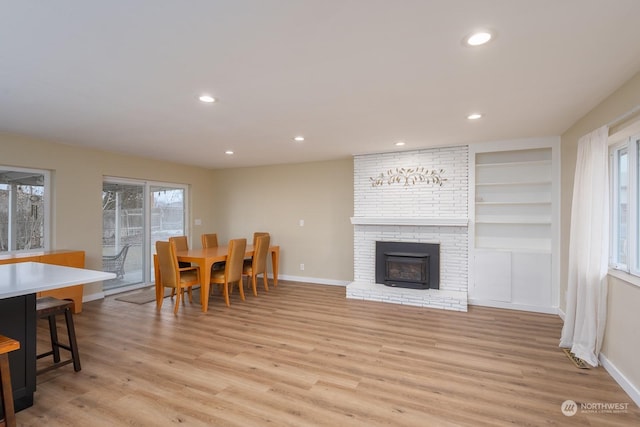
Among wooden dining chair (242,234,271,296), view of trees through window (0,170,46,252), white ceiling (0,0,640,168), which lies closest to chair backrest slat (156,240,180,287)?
wooden dining chair (242,234,271,296)

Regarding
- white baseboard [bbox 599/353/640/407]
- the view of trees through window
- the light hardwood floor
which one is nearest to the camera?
the light hardwood floor

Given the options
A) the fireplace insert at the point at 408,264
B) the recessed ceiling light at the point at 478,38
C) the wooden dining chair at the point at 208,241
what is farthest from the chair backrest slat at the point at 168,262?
the recessed ceiling light at the point at 478,38

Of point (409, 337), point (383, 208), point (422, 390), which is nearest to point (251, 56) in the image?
point (422, 390)

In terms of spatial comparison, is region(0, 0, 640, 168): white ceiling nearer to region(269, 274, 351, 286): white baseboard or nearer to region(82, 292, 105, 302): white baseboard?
region(82, 292, 105, 302): white baseboard

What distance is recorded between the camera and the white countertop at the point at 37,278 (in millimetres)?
1964

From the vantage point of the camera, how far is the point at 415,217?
→ 199 inches

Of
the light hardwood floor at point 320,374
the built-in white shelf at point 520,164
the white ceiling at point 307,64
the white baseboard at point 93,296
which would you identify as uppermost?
the white ceiling at point 307,64

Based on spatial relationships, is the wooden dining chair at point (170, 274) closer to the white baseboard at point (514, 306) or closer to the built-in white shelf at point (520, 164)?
the white baseboard at point (514, 306)

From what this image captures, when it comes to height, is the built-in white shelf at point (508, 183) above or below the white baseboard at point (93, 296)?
above

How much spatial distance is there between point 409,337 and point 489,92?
8.29 ft

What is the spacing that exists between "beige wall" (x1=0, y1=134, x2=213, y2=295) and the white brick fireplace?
3997 mm

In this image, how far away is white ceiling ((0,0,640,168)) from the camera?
161cm

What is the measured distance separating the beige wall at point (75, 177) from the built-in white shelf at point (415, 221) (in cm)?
396

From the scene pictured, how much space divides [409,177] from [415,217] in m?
0.65
